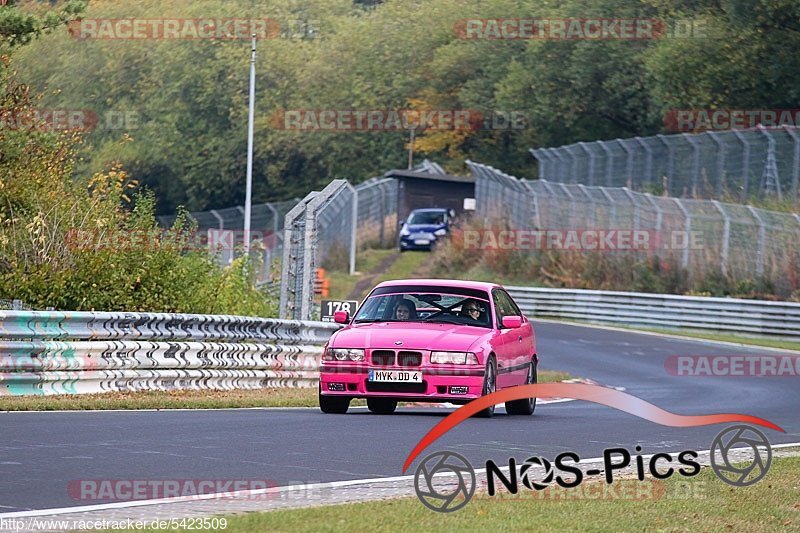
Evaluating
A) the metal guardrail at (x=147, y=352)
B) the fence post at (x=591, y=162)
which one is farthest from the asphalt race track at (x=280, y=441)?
the fence post at (x=591, y=162)

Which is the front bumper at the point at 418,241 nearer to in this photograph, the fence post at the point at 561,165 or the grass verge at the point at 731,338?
the fence post at the point at 561,165

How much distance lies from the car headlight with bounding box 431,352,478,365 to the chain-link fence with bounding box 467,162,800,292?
25107mm

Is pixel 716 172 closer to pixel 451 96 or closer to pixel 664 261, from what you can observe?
pixel 664 261

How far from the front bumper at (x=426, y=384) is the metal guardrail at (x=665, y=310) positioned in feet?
79.9

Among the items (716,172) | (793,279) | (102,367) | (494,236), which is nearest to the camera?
(102,367)

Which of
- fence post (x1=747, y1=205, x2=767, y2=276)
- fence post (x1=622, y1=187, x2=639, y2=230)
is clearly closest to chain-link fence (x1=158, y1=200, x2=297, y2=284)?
fence post (x1=622, y1=187, x2=639, y2=230)

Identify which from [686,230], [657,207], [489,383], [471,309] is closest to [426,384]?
[489,383]

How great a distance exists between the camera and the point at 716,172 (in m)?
44.9

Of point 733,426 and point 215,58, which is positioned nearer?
point 733,426

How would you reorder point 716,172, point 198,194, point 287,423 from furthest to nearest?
point 198,194, point 716,172, point 287,423

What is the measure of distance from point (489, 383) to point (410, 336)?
38.8 inches

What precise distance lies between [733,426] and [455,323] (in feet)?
10.2

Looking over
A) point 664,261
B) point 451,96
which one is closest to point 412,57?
point 451,96

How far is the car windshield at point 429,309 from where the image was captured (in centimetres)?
1666
